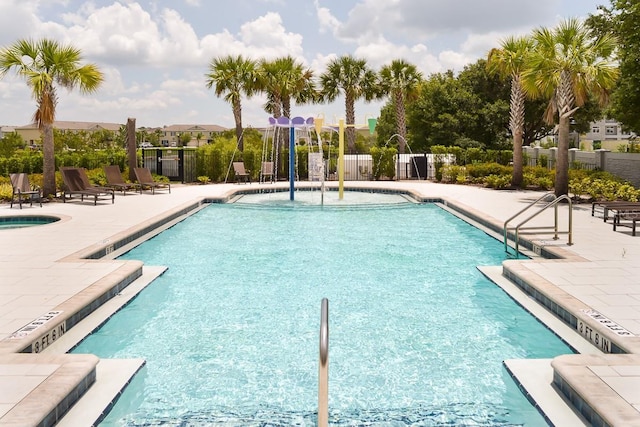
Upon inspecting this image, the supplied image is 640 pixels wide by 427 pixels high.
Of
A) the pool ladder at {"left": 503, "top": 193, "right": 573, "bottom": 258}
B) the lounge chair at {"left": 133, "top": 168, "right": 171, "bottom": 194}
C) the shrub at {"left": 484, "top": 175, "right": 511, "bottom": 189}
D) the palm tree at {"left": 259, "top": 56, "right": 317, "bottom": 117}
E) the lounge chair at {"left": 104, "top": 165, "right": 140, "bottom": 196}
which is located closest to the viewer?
the pool ladder at {"left": 503, "top": 193, "right": 573, "bottom": 258}

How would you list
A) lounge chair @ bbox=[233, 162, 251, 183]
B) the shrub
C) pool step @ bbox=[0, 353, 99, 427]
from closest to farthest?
1. pool step @ bbox=[0, 353, 99, 427]
2. the shrub
3. lounge chair @ bbox=[233, 162, 251, 183]

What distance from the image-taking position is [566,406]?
4406mm

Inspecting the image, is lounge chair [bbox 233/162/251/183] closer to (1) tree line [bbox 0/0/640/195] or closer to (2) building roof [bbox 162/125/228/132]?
(1) tree line [bbox 0/0/640/195]

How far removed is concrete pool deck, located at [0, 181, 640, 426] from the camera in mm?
4148

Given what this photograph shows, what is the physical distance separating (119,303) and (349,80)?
28647 millimetres

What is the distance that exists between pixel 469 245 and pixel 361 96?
2404cm

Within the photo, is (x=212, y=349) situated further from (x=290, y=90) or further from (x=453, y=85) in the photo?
(x=453, y=85)

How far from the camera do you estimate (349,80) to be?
112 feet

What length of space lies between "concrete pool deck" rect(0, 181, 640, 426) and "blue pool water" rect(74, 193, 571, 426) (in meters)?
0.31

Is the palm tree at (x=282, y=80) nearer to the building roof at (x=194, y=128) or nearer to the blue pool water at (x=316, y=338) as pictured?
the blue pool water at (x=316, y=338)

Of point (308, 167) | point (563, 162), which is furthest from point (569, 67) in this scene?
point (308, 167)

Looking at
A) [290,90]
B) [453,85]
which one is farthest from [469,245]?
[453,85]

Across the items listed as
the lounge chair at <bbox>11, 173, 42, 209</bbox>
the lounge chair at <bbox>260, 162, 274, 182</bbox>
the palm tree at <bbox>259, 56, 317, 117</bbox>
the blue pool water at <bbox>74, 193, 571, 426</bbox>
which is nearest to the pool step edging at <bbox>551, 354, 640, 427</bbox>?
the blue pool water at <bbox>74, 193, 571, 426</bbox>

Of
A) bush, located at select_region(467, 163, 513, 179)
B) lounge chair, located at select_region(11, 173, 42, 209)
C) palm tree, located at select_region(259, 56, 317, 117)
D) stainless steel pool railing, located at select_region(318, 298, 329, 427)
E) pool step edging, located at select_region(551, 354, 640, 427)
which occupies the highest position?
palm tree, located at select_region(259, 56, 317, 117)
